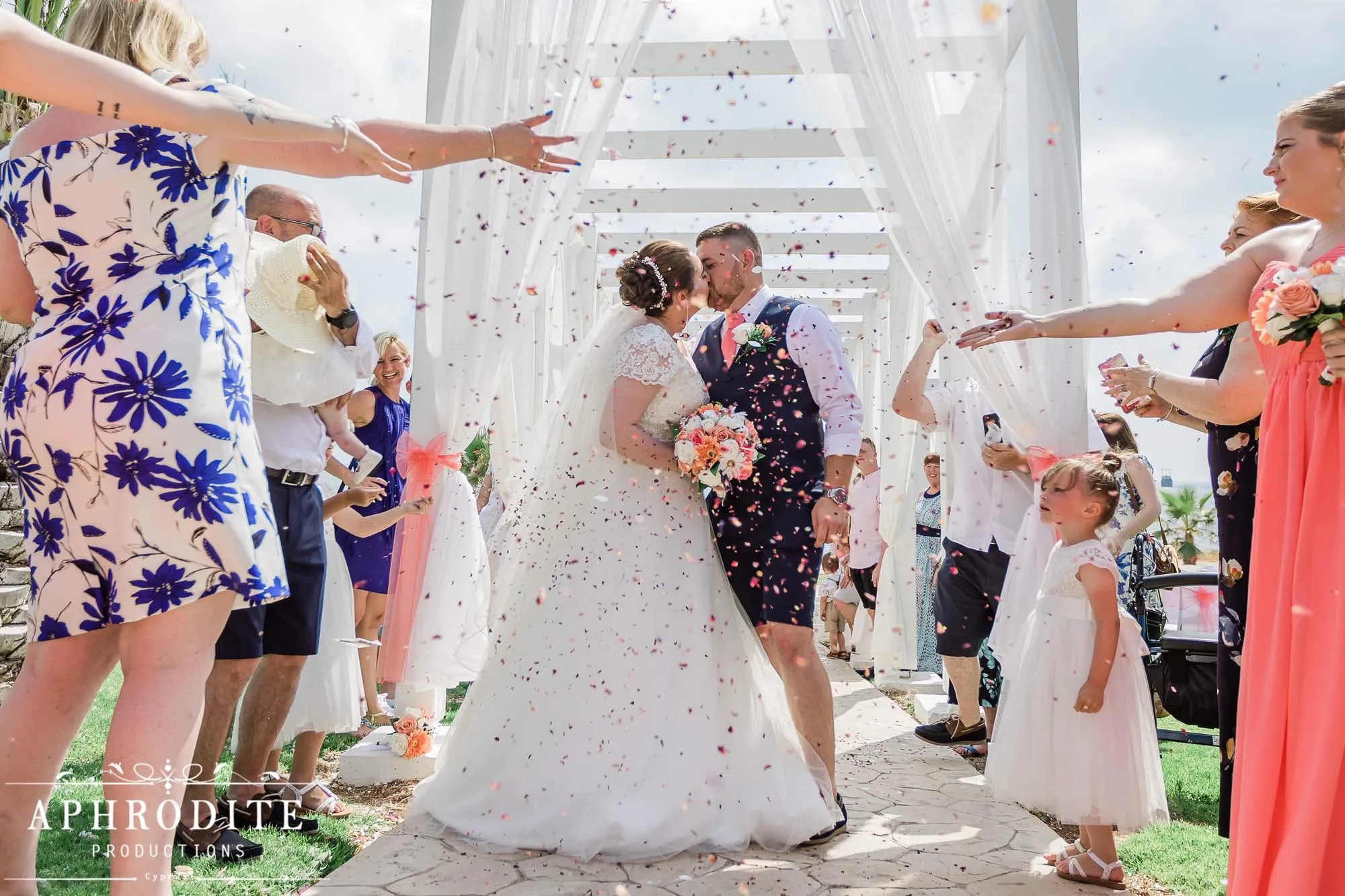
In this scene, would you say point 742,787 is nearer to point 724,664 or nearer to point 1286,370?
point 724,664

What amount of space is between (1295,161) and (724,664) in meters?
2.05

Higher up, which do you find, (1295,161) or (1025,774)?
(1295,161)

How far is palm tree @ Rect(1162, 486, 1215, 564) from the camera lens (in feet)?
60.8

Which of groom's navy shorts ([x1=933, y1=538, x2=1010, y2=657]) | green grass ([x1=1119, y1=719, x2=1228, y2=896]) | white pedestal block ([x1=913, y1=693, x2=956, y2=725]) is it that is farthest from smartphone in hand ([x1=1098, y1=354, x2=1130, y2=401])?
white pedestal block ([x1=913, y1=693, x2=956, y2=725])

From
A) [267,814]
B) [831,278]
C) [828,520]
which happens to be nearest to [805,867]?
[828,520]

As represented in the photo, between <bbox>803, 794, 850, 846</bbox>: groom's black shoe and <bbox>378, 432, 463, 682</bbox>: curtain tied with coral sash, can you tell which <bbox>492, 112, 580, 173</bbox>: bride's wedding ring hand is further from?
<bbox>803, 794, 850, 846</bbox>: groom's black shoe

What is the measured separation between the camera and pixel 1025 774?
8.98 feet

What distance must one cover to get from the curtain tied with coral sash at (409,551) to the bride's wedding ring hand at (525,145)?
2004mm

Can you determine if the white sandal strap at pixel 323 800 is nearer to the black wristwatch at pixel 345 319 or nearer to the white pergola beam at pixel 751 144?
the black wristwatch at pixel 345 319

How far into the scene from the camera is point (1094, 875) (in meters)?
2.70

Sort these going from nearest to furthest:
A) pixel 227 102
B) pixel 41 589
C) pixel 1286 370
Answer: pixel 227 102
pixel 41 589
pixel 1286 370

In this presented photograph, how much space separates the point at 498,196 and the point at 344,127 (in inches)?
85.4

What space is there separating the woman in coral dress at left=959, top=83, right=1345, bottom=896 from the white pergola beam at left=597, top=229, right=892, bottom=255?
619 cm

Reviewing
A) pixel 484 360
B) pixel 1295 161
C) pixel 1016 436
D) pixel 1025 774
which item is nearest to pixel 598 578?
pixel 484 360
